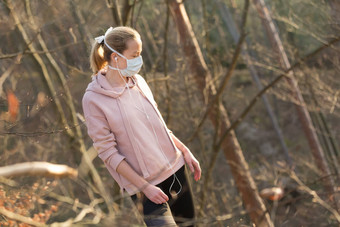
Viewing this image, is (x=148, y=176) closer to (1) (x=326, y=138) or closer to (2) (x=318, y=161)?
(2) (x=318, y=161)

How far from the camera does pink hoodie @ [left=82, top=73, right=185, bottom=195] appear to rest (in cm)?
286

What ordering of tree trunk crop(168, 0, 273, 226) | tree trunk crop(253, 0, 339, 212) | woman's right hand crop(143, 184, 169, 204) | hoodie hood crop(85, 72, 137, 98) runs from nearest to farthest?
woman's right hand crop(143, 184, 169, 204), hoodie hood crop(85, 72, 137, 98), tree trunk crop(168, 0, 273, 226), tree trunk crop(253, 0, 339, 212)

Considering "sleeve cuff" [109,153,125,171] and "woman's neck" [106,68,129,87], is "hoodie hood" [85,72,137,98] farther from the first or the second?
"sleeve cuff" [109,153,125,171]

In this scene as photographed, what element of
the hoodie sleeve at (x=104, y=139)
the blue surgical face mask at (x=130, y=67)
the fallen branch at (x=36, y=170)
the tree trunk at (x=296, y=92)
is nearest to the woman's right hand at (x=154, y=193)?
the hoodie sleeve at (x=104, y=139)

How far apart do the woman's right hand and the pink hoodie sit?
0.24 feet

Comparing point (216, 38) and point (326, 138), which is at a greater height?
point (216, 38)

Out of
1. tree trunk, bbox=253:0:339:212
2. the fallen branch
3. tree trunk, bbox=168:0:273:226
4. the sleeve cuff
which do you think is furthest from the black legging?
tree trunk, bbox=253:0:339:212

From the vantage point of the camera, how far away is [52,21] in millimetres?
5812

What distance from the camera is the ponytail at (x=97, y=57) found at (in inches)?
121

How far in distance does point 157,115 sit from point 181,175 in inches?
16.1

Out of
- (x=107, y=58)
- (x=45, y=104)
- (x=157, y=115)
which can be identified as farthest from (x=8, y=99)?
(x=157, y=115)

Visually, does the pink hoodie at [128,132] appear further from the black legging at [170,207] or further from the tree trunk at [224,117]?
the tree trunk at [224,117]

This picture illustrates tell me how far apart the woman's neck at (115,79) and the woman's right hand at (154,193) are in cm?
66

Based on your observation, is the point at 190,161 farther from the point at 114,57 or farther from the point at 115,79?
the point at 114,57
